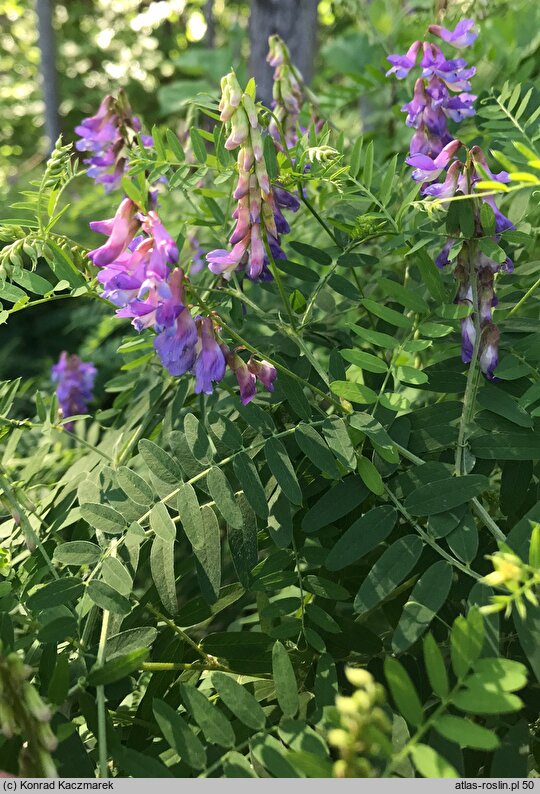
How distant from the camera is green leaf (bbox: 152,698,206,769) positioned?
2.12 feet

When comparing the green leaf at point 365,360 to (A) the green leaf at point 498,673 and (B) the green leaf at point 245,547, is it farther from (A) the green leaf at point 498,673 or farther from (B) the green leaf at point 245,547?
(A) the green leaf at point 498,673

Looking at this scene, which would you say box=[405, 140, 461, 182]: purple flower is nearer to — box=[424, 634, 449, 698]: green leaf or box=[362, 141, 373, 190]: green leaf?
box=[362, 141, 373, 190]: green leaf

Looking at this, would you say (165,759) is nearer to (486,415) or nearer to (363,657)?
(363,657)

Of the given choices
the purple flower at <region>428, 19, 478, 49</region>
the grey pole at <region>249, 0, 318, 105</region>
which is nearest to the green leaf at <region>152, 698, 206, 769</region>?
the purple flower at <region>428, 19, 478, 49</region>

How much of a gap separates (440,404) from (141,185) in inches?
16.6

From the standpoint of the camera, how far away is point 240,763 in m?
0.63

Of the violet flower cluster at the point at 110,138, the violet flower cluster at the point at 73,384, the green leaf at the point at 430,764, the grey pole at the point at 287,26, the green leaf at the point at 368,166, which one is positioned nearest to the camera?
the green leaf at the point at 430,764

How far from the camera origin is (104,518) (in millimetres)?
819

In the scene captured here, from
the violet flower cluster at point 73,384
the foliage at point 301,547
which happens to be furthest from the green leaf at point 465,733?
the violet flower cluster at point 73,384

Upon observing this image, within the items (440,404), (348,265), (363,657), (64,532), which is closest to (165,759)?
(363,657)

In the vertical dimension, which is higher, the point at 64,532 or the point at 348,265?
the point at 348,265

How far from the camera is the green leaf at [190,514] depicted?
0.79 m

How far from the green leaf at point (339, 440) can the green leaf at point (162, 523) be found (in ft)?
0.64

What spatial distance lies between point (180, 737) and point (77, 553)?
0.24 metres
